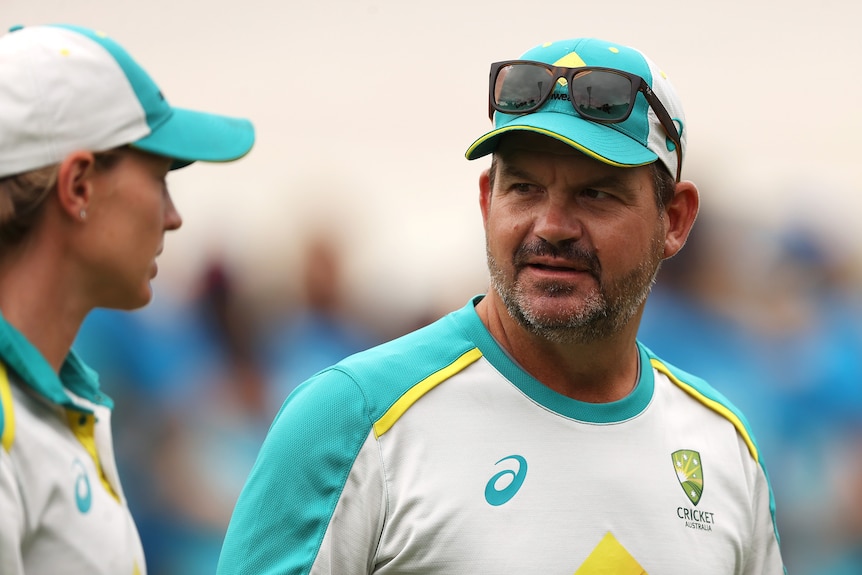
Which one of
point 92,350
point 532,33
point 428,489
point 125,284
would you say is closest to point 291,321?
point 92,350

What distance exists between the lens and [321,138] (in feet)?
17.4

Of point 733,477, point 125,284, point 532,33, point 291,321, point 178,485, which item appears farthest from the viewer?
point 532,33

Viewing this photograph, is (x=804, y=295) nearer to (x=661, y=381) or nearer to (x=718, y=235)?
(x=718, y=235)

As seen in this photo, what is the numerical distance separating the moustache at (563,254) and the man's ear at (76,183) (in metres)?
0.95

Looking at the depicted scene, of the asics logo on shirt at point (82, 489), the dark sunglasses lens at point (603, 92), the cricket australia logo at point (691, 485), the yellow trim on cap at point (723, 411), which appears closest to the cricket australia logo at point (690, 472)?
the cricket australia logo at point (691, 485)

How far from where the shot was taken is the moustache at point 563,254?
2.44 m

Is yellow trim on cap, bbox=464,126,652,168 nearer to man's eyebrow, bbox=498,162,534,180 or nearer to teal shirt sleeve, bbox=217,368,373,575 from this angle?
man's eyebrow, bbox=498,162,534,180

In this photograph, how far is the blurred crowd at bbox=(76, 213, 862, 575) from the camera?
14.0 ft

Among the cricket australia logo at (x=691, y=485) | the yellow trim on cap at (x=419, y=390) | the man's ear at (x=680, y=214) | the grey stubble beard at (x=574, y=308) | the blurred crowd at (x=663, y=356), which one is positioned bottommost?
the blurred crowd at (x=663, y=356)

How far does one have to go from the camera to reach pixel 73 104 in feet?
5.74

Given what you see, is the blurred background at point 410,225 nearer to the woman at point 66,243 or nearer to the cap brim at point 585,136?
the cap brim at point 585,136

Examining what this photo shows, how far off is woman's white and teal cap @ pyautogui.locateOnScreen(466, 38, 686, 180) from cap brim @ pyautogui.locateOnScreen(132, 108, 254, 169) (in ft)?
2.06

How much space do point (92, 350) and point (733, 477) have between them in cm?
250

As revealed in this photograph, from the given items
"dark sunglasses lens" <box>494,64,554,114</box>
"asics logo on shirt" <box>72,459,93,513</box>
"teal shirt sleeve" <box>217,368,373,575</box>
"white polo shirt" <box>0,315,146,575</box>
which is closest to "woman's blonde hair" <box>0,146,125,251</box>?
"white polo shirt" <box>0,315,146,575</box>
